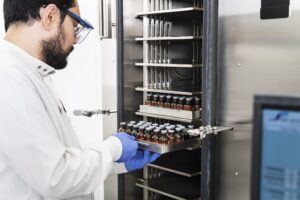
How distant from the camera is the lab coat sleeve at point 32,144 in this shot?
1.03 m

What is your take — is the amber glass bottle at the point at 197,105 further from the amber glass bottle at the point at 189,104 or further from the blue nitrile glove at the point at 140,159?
the blue nitrile glove at the point at 140,159

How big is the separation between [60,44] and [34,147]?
0.42 meters

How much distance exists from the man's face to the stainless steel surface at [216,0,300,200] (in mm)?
615

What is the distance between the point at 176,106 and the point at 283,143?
1.15m

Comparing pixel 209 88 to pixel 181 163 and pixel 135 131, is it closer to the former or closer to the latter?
pixel 135 131

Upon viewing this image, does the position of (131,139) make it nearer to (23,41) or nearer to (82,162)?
(82,162)

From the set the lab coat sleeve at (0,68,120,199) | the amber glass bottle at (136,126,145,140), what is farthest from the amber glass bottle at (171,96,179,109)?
the lab coat sleeve at (0,68,120,199)

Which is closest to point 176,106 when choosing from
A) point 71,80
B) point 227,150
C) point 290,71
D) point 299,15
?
point 227,150

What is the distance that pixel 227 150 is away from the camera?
56.4 inches

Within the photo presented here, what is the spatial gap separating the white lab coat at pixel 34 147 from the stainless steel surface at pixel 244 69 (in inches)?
21.3

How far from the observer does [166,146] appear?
52.3 inches

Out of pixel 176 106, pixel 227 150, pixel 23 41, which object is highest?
pixel 23 41

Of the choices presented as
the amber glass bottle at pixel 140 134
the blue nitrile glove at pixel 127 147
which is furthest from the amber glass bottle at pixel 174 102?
the blue nitrile glove at pixel 127 147

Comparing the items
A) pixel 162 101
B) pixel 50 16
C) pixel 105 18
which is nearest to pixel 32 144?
pixel 50 16
